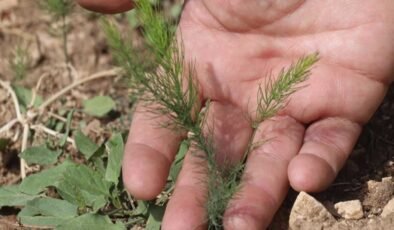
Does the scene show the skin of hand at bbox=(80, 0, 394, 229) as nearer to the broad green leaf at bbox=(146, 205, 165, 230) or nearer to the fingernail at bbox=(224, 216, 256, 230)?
the fingernail at bbox=(224, 216, 256, 230)

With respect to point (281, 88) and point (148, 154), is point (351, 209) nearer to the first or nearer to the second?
point (281, 88)

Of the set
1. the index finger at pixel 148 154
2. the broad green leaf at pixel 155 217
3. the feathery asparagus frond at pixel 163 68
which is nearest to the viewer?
the feathery asparagus frond at pixel 163 68

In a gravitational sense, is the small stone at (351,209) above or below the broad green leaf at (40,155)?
below

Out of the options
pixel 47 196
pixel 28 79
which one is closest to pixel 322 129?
pixel 47 196

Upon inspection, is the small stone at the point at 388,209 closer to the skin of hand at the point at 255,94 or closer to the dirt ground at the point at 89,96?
the dirt ground at the point at 89,96

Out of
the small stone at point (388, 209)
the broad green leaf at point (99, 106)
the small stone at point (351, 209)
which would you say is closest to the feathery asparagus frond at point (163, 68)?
the small stone at point (351, 209)

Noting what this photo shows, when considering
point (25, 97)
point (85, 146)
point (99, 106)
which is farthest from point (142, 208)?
point (25, 97)

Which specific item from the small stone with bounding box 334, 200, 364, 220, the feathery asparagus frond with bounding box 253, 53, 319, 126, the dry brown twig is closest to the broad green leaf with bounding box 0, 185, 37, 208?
the dry brown twig
